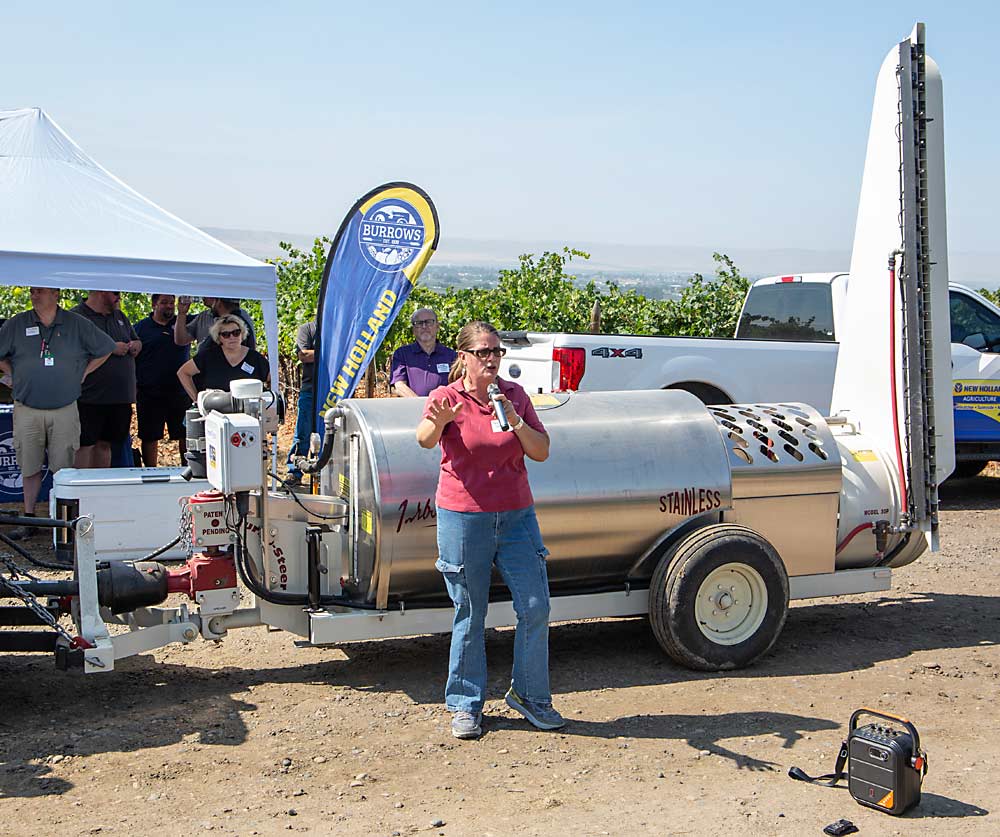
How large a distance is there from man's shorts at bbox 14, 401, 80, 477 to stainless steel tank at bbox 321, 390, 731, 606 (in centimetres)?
374

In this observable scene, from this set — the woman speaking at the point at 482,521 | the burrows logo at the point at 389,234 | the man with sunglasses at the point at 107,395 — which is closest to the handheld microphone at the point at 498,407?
the woman speaking at the point at 482,521

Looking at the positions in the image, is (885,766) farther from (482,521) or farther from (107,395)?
(107,395)

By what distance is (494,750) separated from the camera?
544 cm

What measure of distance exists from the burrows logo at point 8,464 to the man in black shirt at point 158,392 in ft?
3.71

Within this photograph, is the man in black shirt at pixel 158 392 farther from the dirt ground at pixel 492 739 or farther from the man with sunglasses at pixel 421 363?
the dirt ground at pixel 492 739

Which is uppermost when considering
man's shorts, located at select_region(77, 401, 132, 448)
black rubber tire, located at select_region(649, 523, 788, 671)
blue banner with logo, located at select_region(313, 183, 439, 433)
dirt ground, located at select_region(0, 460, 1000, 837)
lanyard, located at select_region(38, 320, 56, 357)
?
blue banner with logo, located at select_region(313, 183, 439, 433)

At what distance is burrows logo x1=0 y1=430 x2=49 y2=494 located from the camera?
10.4 metres

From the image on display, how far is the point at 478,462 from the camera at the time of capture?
548 cm

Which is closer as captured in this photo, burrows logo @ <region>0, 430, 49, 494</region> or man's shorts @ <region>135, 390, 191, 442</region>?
burrows logo @ <region>0, 430, 49, 494</region>

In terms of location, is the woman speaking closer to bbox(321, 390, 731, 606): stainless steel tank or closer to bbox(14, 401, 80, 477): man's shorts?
bbox(321, 390, 731, 606): stainless steel tank

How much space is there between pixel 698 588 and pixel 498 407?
1.81m

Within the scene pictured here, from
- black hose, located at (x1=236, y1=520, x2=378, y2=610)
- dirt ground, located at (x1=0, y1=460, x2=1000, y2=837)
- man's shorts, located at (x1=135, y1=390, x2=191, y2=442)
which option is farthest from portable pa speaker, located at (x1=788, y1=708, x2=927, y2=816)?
man's shorts, located at (x1=135, y1=390, x2=191, y2=442)

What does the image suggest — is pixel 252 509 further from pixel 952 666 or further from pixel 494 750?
pixel 952 666

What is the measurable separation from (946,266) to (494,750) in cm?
416
